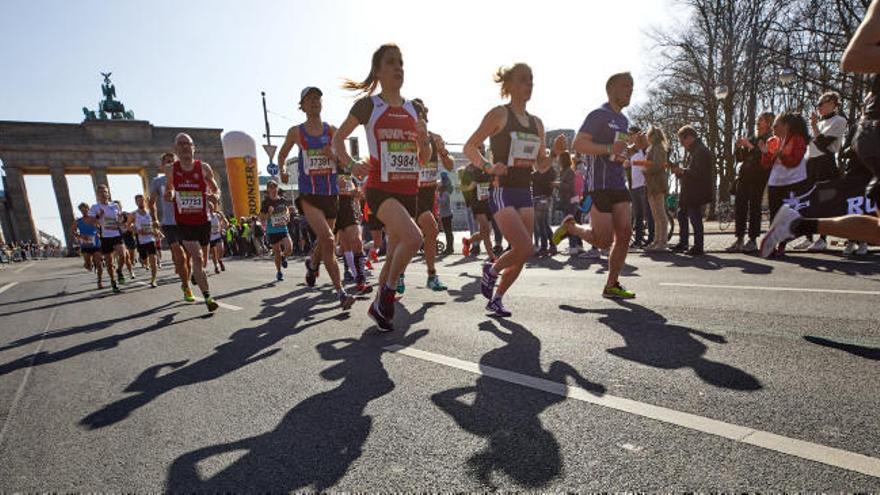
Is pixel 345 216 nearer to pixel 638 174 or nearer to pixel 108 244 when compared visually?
pixel 638 174

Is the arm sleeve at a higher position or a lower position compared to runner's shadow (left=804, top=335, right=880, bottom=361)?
higher

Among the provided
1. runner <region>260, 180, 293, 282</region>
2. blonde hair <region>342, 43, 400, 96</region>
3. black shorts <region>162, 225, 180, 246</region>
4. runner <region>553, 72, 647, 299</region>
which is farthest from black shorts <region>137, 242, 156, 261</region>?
runner <region>553, 72, 647, 299</region>

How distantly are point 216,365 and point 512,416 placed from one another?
7.98ft

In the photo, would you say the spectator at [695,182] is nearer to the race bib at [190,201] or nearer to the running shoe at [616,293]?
the running shoe at [616,293]

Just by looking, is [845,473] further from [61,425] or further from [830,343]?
[61,425]

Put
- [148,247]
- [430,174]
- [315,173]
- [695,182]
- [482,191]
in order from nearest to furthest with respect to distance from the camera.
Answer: [315,173], [430,174], [695,182], [482,191], [148,247]

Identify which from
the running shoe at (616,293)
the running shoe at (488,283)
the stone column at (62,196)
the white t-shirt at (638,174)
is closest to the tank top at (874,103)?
the running shoe at (616,293)

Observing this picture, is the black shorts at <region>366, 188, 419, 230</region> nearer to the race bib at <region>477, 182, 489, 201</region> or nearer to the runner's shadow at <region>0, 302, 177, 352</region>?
the runner's shadow at <region>0, 302, 177, 352</region>

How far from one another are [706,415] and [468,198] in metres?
Result: 8.51

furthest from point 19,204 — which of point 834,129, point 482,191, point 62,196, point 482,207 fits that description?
point 834,129

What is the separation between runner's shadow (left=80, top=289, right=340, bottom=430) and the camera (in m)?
2.77

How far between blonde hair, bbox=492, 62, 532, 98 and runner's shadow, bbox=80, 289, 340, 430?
2813 millimetres

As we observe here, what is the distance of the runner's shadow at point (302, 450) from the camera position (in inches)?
71.1

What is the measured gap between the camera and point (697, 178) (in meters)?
8.26
